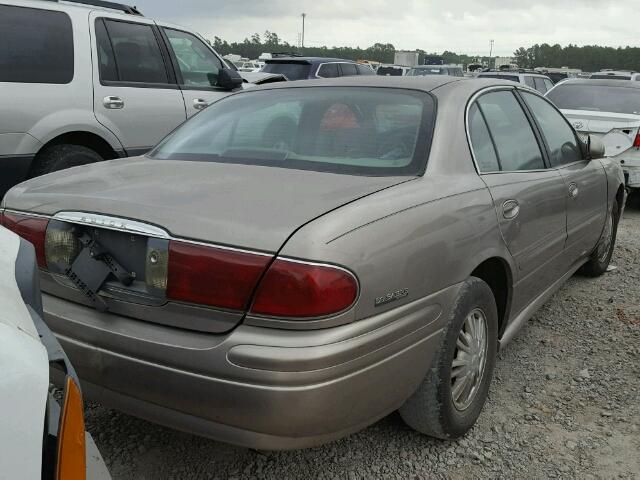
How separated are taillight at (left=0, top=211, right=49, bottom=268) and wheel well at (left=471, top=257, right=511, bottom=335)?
171 cm

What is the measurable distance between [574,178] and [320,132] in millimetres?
1752

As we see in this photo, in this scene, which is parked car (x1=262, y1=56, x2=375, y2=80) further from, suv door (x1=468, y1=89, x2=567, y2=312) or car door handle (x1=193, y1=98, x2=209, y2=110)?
suv door (x1=468, y1=89, x2=567, y2=312)

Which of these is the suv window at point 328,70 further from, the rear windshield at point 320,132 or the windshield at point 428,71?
the windshield at point 428,71

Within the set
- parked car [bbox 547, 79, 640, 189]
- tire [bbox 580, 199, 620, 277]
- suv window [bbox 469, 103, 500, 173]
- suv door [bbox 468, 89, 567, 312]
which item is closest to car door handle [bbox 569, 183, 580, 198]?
suv door [bbox 468, 89, 567, 312]

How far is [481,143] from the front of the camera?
9.59ft

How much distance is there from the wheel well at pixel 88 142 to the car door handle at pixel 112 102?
0.27 meters

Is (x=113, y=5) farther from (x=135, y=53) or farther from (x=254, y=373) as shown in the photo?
(x=254, y=373)

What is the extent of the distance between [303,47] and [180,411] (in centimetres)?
8235

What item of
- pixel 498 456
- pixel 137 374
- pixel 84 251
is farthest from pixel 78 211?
pixel 498 456

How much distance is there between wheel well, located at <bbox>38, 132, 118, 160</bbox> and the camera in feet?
16.2

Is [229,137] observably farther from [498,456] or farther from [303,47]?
[303,47]

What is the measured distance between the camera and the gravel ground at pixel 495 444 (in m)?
2.48

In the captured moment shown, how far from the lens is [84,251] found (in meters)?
2.18

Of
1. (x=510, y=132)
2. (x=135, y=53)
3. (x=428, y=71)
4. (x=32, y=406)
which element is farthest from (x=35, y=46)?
(x=428, y=71)
